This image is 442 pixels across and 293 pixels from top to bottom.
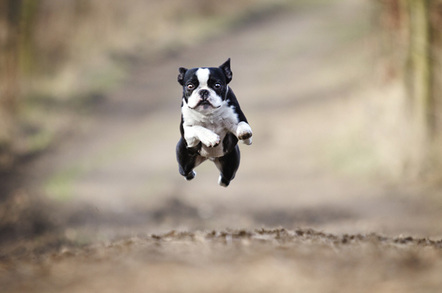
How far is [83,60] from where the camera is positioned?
23625 mm

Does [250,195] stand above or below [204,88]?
above

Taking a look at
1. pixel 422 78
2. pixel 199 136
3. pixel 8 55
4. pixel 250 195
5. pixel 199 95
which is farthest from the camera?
pixel 8 55

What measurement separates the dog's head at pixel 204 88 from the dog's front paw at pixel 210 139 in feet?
0.70

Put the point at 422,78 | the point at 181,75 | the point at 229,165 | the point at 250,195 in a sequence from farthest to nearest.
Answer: the point at 250,195 → the point at 422,78 → the point at 229,165 → the point at 181,75

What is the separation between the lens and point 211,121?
5.12m

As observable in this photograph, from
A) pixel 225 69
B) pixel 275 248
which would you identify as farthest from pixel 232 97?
pixel 275 248

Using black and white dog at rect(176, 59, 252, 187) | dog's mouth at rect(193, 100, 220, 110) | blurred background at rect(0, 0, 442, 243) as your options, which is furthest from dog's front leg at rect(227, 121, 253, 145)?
blurred background at rect(0, 0, 442, 243)

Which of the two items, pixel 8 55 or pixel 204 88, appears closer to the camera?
pixel 204 88

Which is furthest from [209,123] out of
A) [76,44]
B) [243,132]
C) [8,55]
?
[76,44]

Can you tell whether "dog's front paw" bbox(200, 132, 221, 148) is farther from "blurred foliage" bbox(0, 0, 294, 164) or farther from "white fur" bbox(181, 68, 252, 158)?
"blurred foliage" bbox(0, 0, 294, 164)

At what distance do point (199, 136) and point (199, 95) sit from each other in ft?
1.20

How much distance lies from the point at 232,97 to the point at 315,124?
15490 mm

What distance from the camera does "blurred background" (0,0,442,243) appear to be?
14.9m

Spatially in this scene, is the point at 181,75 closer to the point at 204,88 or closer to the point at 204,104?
the point at 204,88
